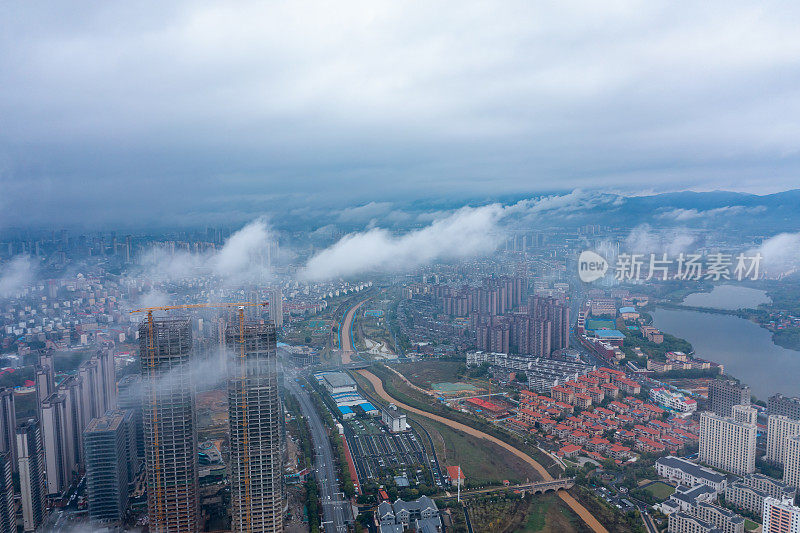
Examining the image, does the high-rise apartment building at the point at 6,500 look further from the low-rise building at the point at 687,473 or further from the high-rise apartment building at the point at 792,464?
the high-rise apartment building at the point at 792,464

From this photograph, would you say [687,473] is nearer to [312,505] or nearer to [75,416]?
[312,505]

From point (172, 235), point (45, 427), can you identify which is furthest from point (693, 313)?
point (45, 427)

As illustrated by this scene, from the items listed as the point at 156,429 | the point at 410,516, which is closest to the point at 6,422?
the point at 156,429

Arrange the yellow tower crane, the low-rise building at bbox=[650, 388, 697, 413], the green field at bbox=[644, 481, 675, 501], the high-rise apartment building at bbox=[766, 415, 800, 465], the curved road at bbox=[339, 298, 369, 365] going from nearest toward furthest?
the yellow tower crane, the green field at bbox=[644, 481, 675, 501], the high-rise apartment building at bbox=[766, 415, 800, 465], the low-rise building at bbox=[650, 388, 697, 413], the curved road at bbox=[339, 298, 369, 365]

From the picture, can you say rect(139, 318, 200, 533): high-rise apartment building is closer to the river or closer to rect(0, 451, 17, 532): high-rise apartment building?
rect(0, 451, 17, 532): high-rise apartment building

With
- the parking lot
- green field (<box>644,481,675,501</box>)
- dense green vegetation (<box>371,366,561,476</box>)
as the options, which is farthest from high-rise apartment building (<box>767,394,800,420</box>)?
the parking lot

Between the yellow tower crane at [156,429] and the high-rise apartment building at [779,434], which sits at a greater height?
the yellow tower crane at [156,429]

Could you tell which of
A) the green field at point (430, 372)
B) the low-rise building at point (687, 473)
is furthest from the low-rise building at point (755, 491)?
the green field at point (430, 372)
